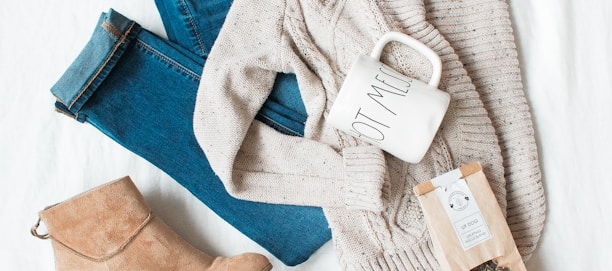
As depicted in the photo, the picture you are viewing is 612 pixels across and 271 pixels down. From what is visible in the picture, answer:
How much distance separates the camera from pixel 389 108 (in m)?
0.76

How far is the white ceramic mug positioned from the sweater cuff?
65 mm

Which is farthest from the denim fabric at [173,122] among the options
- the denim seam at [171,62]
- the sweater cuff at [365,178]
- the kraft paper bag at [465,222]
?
the kraft paper bag at [465,222]

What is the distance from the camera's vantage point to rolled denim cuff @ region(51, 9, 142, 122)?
0.93 metres

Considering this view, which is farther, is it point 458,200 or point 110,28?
point 110,28

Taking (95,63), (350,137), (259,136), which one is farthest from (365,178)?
(95,63)

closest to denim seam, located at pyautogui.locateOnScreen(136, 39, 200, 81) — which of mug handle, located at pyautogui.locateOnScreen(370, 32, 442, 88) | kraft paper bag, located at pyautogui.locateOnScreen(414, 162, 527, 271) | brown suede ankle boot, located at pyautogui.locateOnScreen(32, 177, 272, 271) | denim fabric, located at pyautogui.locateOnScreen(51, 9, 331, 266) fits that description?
denim fabric, located at pyautogui.locateOnScreen(51, 9, 331, 266)

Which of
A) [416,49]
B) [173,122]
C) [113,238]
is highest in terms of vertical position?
[416,49]

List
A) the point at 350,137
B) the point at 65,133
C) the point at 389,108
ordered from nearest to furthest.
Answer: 1. the point at 389,108
2. the point at 350,137
3. the point at 65,133

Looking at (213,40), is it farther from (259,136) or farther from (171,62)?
(259,136)

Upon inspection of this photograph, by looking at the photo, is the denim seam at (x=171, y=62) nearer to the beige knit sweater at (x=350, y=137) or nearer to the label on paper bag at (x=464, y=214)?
the beige knit sweater at (x=350, y=137)

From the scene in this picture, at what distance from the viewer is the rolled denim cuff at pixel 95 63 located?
36.5 inches

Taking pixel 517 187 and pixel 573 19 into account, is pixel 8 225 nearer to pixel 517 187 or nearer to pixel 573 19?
pixel 517 187

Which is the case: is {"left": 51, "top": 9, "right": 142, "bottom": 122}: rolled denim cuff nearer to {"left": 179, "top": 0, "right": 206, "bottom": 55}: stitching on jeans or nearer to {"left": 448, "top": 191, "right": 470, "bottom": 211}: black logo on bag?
{"left": 179, "top": 0, "right": 206, "bottom": 55}: stitching on jeans

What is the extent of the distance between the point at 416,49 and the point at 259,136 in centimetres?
30
